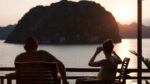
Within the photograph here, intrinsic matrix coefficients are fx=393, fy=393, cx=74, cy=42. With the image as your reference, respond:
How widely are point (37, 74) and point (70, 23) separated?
14830 cm

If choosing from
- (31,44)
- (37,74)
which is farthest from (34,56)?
(37,74)

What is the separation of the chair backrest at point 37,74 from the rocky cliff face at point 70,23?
147 m

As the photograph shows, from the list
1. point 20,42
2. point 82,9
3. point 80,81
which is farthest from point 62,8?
point 80,81

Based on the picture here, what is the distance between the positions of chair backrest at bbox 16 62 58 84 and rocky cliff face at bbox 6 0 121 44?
147 m

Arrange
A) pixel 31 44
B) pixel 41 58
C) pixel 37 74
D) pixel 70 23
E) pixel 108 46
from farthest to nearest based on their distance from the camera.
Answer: pixel 70 23, pixel 108 46, pixel 31 44, pixel 41 58, pixel 37 74

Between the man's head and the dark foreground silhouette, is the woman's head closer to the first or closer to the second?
the dark foreground silhouette

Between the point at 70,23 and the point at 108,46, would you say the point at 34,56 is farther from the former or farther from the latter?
the point at 70,23

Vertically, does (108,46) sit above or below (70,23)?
above

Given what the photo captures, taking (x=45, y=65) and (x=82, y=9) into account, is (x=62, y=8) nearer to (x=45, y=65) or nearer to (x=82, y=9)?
(x=82, y=9)

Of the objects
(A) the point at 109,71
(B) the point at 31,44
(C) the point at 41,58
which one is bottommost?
(A) the point at 109,71

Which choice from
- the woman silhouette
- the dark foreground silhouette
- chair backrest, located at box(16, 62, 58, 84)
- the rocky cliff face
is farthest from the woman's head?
the rocky cliff face

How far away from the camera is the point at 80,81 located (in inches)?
197

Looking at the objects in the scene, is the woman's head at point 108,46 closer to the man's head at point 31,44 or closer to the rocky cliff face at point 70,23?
the man's head at point 31,44

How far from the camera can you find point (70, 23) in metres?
152
